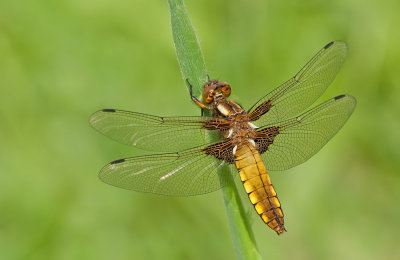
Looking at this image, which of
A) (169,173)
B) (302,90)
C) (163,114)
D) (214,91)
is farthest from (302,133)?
(163,114)

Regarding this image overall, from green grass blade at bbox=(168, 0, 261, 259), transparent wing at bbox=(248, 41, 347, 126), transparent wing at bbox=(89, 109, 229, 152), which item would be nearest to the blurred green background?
transparent wing at bbox=(248, 41, 347, 126)

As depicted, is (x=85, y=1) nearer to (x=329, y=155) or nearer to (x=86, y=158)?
(x=86, y=158)

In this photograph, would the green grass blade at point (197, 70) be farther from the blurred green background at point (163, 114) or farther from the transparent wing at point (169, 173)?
the blurred green background at point (163, 114)

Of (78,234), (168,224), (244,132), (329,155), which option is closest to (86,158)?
(78,234)

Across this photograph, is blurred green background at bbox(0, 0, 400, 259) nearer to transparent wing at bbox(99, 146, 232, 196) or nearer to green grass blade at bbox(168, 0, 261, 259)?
transparent wing at bbox(99, 146, 232, 196)

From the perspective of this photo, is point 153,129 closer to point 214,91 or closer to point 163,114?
point 214,91

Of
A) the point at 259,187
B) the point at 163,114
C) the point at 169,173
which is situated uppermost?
the point at 163,114
